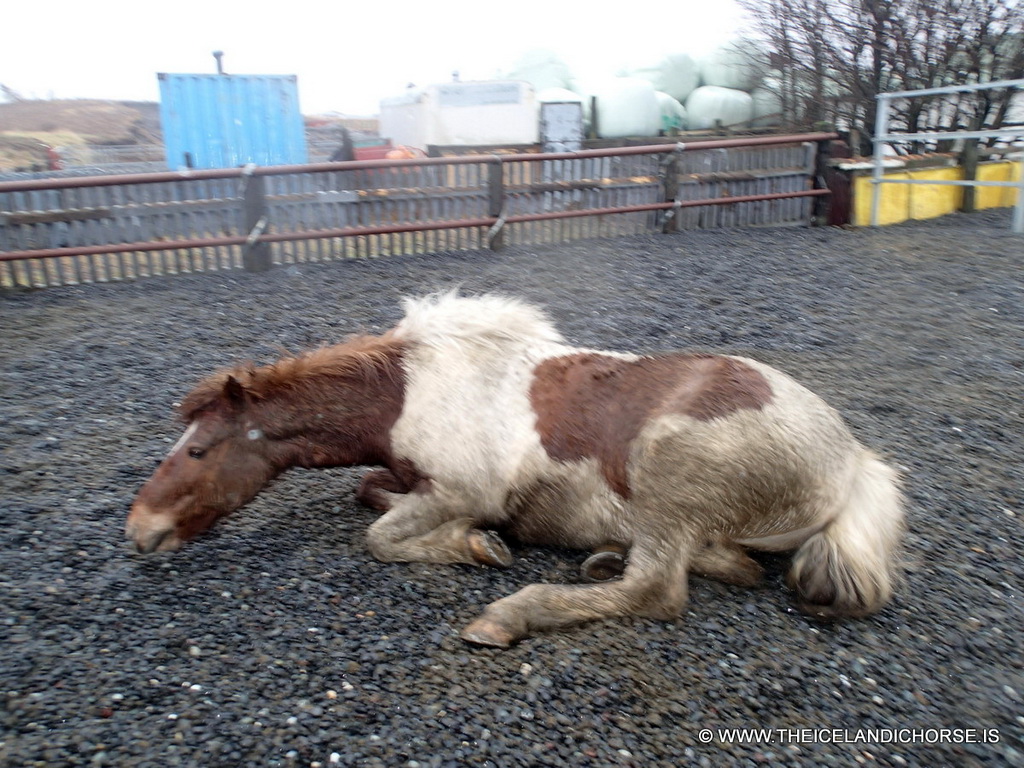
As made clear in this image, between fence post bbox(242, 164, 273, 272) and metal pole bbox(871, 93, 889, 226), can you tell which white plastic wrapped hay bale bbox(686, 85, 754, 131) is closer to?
metal pole bbox(871, 93, 889, 226)

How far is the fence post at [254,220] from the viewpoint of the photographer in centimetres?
829

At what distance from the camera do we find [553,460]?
3.02 metres

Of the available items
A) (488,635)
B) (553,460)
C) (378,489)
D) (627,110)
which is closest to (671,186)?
(378,489)

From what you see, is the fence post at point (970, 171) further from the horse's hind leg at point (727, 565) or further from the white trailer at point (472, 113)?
the horse's hind leg at point (727, 565)

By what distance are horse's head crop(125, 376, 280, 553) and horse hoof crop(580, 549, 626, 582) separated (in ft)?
4.07

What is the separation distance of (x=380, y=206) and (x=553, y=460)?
21.5 ft

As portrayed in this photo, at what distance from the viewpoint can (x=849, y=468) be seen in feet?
9.39

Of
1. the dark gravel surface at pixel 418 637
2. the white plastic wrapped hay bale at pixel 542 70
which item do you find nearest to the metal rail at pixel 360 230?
the dark gravel surface at pixel 418 637

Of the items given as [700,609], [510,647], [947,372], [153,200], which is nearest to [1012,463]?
[947,372]

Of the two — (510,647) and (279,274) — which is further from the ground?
(279,274)

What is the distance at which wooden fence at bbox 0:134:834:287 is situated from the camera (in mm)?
7812

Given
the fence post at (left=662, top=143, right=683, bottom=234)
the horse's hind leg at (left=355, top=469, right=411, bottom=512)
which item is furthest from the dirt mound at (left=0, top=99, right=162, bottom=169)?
the horse's hind leg at (left=355, top=469, right=411, bottom=512)

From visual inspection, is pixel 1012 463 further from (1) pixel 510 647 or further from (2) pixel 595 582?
(1) pixel 510 647

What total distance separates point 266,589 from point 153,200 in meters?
6.33
